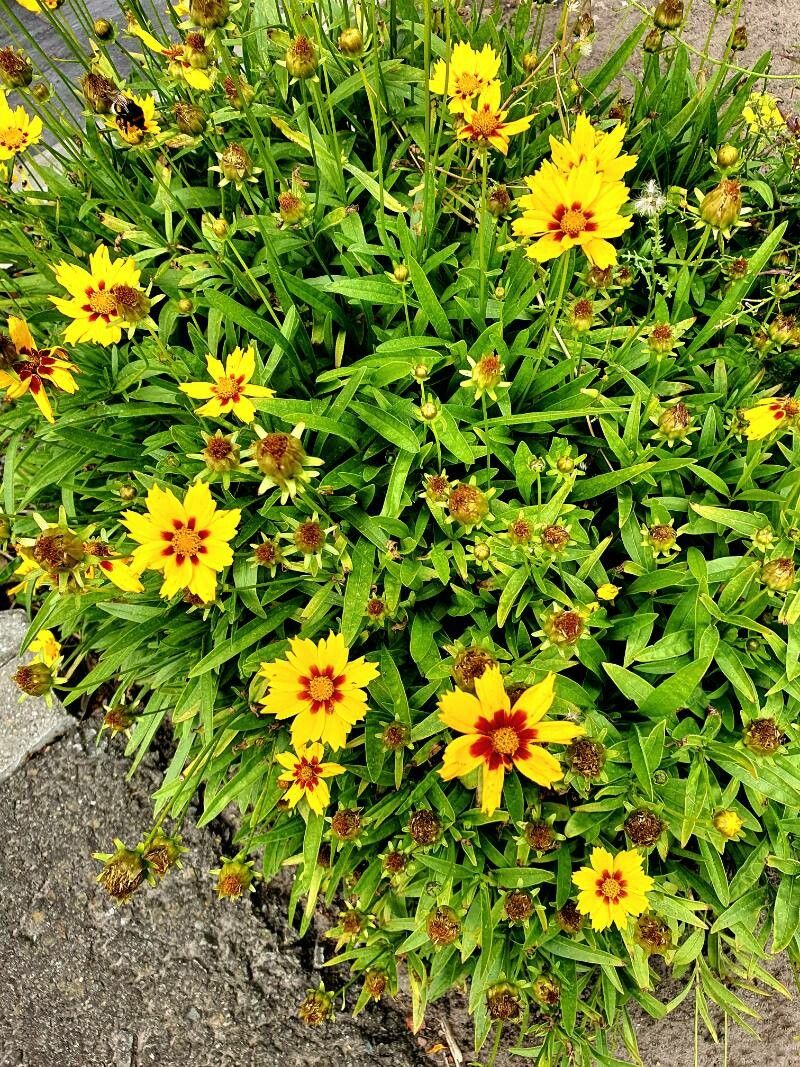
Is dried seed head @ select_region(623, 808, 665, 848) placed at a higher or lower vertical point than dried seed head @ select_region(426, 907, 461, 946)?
lower

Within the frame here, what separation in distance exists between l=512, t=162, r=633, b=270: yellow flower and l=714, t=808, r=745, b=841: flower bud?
3.70ft

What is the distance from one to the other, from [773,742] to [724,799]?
220 mm

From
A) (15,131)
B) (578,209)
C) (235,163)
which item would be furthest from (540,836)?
(15,131)

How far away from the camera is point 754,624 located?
1640 mm

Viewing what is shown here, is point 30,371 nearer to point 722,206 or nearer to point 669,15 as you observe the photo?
point 722,206

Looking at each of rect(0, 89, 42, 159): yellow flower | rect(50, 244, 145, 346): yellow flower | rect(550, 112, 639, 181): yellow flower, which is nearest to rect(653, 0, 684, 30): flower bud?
rect(550, 112, 639, 181): yellow flower

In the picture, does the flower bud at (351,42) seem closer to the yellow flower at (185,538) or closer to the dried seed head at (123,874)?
the yellow flower at (185,538)

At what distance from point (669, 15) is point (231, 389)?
54.5 inches

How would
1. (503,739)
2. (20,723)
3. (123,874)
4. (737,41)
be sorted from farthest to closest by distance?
(20,723)
(737,41)
(123,874)
(503,739)

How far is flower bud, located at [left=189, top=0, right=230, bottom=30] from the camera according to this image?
57.3 inches

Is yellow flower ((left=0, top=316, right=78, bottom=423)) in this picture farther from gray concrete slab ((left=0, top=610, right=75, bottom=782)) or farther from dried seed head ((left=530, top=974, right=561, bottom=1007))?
dried seed head ((left=530, top=974, right=561, bottom=1007))

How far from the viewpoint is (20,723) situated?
237 centimetres

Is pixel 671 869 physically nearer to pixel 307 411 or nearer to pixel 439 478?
pixel 439 478

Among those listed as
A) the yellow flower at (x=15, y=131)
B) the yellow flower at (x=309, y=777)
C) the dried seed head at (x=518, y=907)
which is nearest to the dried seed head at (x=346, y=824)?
the yellow flower at (x=309, y=777)
